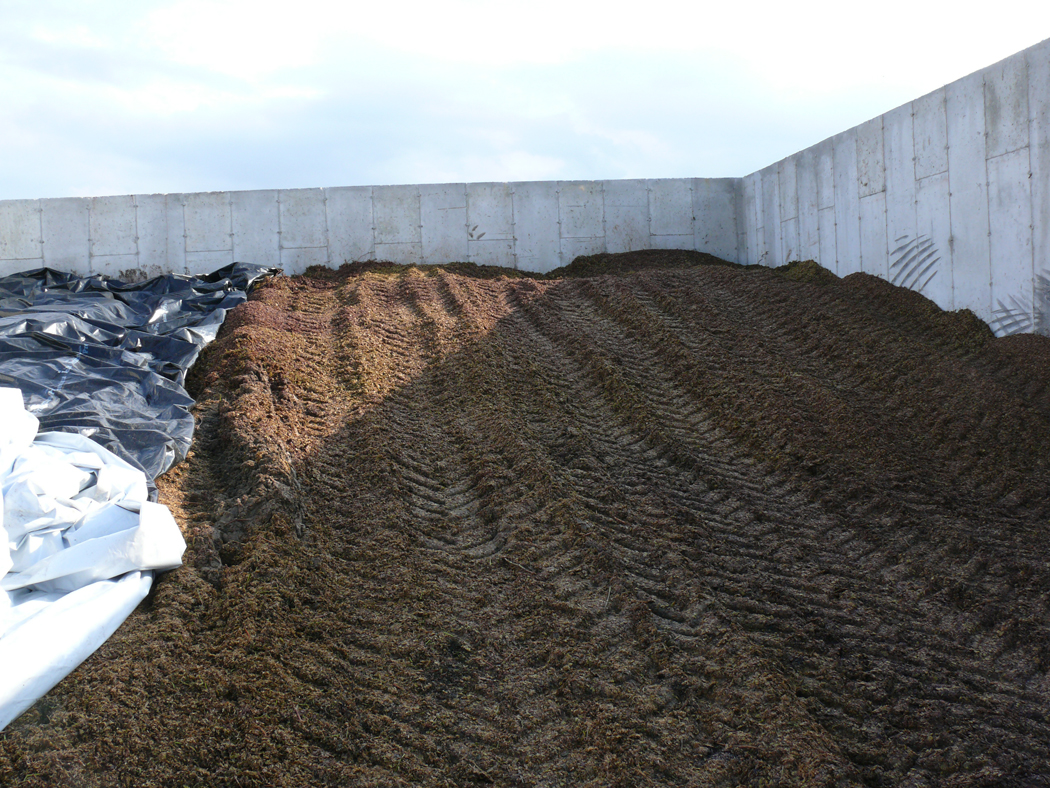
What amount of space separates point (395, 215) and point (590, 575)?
924 centimetres

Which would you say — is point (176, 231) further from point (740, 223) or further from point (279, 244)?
point (740, 223)

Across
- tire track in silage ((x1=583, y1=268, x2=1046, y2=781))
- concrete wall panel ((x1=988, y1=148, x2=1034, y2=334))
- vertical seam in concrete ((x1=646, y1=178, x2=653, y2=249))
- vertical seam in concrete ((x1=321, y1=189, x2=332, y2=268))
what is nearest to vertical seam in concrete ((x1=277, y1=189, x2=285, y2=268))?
vertical seam in concrete ((x1=321, y1=189, x2=332, y2=268))

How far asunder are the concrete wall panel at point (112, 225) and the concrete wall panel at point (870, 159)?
11.1m

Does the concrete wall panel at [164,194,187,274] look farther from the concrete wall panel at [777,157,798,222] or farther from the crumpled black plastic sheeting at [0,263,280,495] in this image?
the concrete wall panel at [777,157,798,222]

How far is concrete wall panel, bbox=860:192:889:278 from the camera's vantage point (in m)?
8.44

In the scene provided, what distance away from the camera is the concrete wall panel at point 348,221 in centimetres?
1137

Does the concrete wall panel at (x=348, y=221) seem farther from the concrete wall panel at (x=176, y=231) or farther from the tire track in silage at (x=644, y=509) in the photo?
the tire track in silage at (x=644, y=509)

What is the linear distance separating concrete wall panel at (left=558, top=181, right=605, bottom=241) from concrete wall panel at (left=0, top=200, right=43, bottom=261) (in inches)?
343

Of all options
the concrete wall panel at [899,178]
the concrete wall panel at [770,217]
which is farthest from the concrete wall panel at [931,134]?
the concrete wall panel at [770,217]

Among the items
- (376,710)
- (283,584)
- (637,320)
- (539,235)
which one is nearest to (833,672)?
(376,710)

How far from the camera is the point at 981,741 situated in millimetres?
2594

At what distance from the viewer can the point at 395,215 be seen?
37.7ft

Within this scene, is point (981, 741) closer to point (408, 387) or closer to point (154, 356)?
point (408, 387)

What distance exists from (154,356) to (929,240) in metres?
8.28
